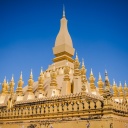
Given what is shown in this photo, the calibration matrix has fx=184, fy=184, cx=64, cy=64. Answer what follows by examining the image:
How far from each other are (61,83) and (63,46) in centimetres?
922

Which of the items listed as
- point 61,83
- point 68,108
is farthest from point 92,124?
point 61,83

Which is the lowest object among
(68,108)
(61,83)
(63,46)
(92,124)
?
(92,124)

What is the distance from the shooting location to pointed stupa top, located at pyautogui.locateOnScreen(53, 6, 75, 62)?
32.2m

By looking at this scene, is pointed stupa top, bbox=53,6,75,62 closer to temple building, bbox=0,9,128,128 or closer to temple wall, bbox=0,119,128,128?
temple building, bbox=0,9,128,128

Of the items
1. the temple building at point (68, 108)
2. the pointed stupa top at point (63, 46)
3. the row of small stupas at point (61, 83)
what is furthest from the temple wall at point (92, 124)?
the pointed stupa top at point (63, 46)

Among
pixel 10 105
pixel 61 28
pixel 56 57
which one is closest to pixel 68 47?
pixel 56 57

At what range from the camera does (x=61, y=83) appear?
25.3 meters

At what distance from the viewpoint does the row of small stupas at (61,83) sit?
74.2 ft

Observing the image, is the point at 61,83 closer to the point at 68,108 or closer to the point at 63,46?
the point at 63,46

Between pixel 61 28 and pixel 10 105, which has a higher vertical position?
pixel 61 28

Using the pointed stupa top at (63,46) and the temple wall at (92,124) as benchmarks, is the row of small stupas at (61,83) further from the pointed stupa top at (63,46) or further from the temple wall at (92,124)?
the temple wall at (92,124)

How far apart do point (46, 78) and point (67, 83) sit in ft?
29.1

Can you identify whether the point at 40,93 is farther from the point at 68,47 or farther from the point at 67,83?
the point at 68,47

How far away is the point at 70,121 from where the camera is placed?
43.1 feet
